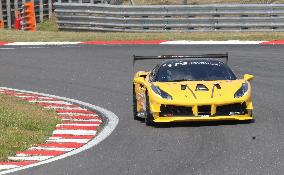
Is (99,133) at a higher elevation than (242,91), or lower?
lower

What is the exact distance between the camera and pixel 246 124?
577 inches

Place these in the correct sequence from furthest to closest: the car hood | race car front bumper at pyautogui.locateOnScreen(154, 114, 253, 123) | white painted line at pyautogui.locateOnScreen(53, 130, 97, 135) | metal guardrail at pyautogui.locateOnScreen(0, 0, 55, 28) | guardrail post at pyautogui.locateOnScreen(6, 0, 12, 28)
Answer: metal guardrail at pyautogui.locateOnScreen(0, 0, 55, 28) → guardrail post at pyautogui.locateOnScreen(6, 0, 12, 28) → the car hood → race car front bumper at pyautogui.locateOnScreen(154, 114, 253, 123) → white painted line at pyautogui.locateOnScreen(53, 130, 97, 135)

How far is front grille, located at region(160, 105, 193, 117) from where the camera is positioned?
14.6 m

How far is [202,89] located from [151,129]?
110 centimetres

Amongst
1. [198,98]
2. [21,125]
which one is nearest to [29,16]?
[21,125]

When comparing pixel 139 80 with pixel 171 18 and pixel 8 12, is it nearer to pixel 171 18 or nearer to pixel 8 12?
pixel 171 18

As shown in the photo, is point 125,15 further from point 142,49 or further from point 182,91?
point 182,91

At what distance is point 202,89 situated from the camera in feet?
49.0

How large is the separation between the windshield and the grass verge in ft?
54.7

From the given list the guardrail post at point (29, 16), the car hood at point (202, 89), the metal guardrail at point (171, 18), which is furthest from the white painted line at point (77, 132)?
the guardrail post at point (29, 16)

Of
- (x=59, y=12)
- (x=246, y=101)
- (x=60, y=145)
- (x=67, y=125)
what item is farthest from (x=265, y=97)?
(x=59, y=12)

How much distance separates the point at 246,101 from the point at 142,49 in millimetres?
15094

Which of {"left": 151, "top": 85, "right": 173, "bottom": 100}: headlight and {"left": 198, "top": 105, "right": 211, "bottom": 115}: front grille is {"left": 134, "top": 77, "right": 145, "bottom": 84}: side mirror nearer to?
{"left": 151, "top": 85, "right": 173, "bottom": 100}: headlight

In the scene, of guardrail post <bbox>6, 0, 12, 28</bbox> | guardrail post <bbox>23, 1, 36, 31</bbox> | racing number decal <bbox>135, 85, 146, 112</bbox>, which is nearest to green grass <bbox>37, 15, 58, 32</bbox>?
guardrail post <bbox>23, 1, 36, 31</bbox>
